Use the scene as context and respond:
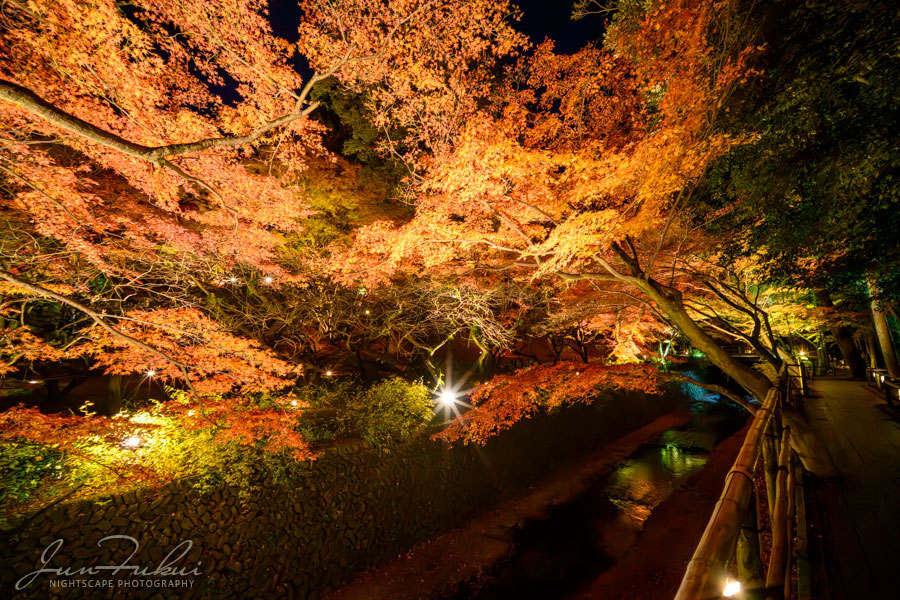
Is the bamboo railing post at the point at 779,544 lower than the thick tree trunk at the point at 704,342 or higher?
lower

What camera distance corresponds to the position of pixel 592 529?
25.7 feet

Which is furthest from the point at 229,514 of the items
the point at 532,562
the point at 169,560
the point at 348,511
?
the point at 532,562

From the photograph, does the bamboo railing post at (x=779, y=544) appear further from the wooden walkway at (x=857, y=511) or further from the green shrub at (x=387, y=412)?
the green shrub at (x=387, y=412)

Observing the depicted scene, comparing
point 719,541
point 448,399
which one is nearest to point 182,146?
point 719,541

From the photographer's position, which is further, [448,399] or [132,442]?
[448,399]

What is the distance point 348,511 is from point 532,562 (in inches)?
161

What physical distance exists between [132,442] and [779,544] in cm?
876

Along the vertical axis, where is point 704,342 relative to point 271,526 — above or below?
above

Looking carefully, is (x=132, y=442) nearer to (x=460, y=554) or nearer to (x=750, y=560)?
(x=460, y=554)

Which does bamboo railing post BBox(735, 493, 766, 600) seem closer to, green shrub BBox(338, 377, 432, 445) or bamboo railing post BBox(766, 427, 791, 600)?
bamboo railing post BBox(766, 427, 791, 600)

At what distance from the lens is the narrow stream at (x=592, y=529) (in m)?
6.31

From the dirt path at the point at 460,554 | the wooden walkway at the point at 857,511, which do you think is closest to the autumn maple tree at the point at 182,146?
the dirt path at the point at 460,554

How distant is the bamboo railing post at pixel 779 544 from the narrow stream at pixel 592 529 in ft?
19.6

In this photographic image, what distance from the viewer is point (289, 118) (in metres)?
3.75
